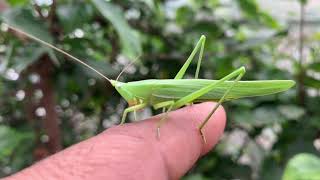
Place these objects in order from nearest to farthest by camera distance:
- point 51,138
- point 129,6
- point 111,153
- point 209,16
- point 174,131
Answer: point 111,153 < point 174,131 < point 51,138 < point 129,6 < point 209,16

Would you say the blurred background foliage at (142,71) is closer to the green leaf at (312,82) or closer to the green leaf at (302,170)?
the green leaf at (312,82)

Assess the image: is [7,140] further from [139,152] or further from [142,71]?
[142,71]

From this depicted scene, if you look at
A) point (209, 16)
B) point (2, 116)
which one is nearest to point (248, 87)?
point (209, 16)

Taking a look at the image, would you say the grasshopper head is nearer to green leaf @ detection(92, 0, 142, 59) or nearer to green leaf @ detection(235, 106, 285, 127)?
green leaf @ detection(92, 0, 142, 59)

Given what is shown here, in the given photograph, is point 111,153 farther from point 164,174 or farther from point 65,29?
point 65,29

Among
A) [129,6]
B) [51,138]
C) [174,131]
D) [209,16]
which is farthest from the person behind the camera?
[209,16]

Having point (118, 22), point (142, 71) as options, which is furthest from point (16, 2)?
point (142, 71)

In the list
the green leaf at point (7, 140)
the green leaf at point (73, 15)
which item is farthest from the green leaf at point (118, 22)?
the green leaf at point (7, 140)

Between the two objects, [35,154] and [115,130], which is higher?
[115,130]
